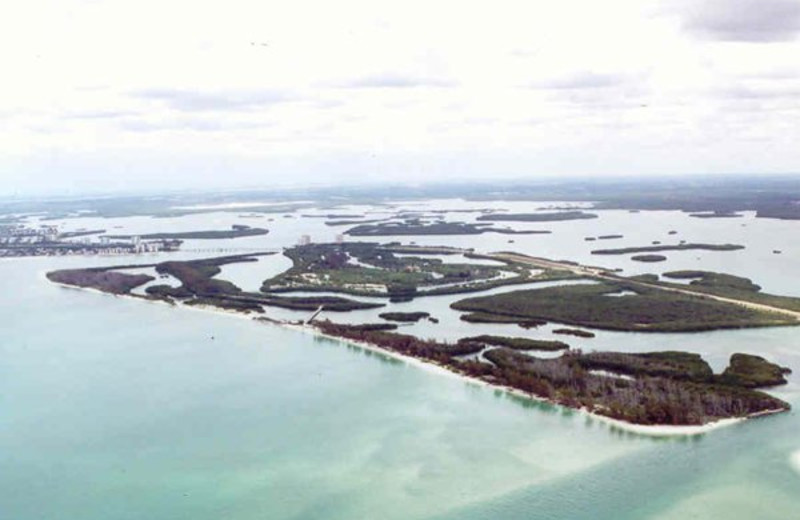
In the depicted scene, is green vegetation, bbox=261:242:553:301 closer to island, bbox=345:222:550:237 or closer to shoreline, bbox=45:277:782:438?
shoreline, bbox=45:277:782:438

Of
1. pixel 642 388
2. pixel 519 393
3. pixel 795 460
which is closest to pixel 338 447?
pixel 519 393

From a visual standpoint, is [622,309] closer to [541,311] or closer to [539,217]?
[541,311]

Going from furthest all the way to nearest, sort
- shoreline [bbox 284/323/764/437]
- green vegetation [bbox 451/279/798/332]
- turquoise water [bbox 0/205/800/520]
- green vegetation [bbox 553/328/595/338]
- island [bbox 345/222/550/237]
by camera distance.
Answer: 1. island [bbox 345/222/550/237]
2. green vegetation [bbox 451/279/798/332]
3. green vegetation [bbox 553/328/595/338]
4. shoreline [bbox 284/323/764/437]
5. turquoise water [bbox 0/205/800/520]

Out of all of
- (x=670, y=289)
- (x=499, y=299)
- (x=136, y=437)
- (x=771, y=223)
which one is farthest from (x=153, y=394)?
(x=771, y=223)

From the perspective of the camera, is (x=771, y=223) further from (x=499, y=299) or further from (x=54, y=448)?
(x=54, y=448)

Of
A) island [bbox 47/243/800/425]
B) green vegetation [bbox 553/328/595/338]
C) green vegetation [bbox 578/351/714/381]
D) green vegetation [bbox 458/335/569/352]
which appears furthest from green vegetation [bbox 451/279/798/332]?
green vegetation [bbox 578/351/714/381]
